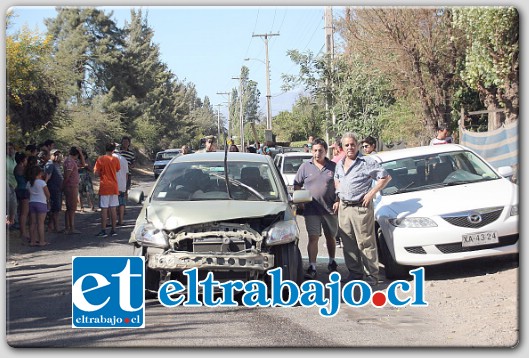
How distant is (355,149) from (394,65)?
12266 mm

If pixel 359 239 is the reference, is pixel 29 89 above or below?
above

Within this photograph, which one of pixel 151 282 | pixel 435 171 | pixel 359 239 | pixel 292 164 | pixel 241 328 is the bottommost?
pixel 241 328

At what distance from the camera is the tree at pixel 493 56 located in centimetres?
1125

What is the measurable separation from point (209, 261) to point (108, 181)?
23.4 ft

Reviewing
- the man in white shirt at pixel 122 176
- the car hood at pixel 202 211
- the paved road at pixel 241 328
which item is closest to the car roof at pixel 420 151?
the paved road at pixel 241 328

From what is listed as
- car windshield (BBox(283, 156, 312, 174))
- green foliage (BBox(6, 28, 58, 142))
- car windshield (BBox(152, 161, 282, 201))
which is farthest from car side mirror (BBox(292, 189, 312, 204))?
car windshield (BBox(283, 156, 312, 174))

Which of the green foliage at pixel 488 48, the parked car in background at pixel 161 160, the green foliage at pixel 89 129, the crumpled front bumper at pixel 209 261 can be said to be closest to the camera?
the crumpled front bumper at pixel 209 261

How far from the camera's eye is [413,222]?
26.9 ft

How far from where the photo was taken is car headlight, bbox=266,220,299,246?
22.7 ft

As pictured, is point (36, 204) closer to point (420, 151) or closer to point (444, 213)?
point (420, 151)

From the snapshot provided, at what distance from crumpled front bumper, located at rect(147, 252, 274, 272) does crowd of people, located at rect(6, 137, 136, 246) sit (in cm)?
511

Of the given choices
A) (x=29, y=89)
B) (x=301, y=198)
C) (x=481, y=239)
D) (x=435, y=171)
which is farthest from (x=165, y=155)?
(x=481, y=239)

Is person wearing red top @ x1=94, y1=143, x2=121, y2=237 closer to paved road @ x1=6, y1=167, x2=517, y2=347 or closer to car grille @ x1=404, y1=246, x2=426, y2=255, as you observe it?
paved road @ x1=6, y1=167, x2=517, y2=347

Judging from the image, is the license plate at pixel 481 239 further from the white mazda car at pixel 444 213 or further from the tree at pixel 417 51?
the tree at pixel 417 51
